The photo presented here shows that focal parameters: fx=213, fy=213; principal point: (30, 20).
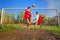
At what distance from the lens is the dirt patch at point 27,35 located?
415 centimetres

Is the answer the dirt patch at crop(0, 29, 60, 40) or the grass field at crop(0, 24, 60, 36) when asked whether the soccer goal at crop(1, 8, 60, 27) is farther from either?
the dirt patch at crop(0, 29, 60, 40)

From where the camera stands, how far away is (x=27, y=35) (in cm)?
419

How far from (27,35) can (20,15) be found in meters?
0.53

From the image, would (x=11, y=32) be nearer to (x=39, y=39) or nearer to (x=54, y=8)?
(x=39, y=39)

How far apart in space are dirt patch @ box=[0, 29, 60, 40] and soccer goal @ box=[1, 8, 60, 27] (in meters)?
0.33

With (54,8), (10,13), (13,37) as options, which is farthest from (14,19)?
(54,8)

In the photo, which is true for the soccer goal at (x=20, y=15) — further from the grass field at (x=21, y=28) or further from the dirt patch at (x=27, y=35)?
the dirt patch at (x=27, y=35)

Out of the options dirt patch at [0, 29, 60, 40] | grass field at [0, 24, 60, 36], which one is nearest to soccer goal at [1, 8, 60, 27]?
grass field at [0, 24, 60, 36]

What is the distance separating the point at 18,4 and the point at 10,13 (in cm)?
26

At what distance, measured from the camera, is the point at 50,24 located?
15.0ft

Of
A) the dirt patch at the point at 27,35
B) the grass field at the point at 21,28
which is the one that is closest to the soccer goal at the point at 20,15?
the grass field at the point at 21,28

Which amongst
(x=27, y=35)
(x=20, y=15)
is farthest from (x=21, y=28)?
(x=27, y=35)

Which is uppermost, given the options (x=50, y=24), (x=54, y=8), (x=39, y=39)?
(x=54, y=8)

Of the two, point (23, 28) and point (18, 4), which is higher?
point (18, 4)
